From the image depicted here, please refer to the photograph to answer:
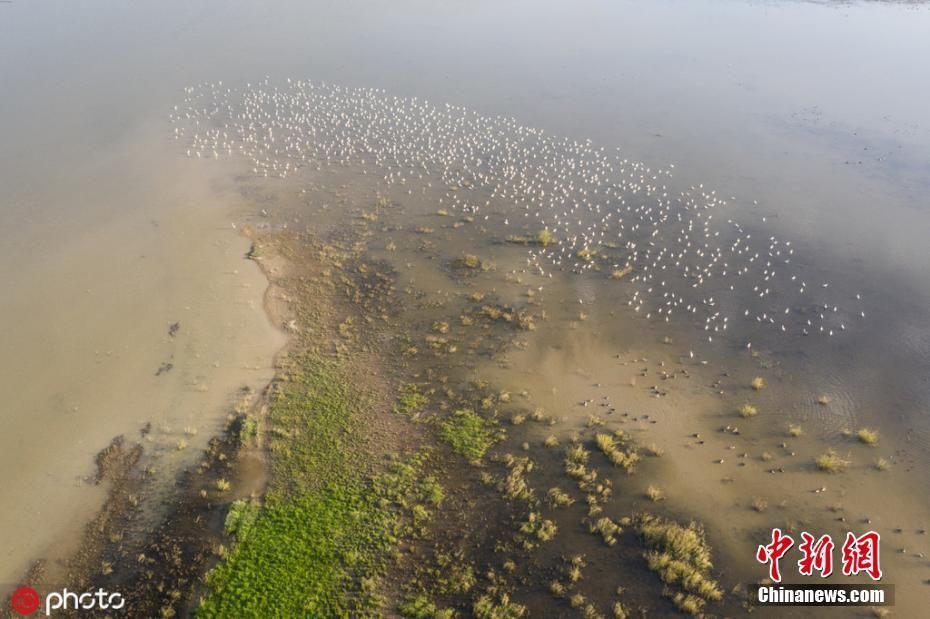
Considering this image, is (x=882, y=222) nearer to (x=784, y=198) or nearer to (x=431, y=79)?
(x=784, y=198)

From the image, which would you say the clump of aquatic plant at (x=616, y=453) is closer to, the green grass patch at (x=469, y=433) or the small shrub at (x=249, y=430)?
the green grass patch at (x=469, y=433)

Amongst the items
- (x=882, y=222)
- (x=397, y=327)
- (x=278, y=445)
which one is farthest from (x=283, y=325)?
(x=882, y=222)

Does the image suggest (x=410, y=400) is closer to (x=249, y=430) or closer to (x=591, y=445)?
(x=249, y=430)
